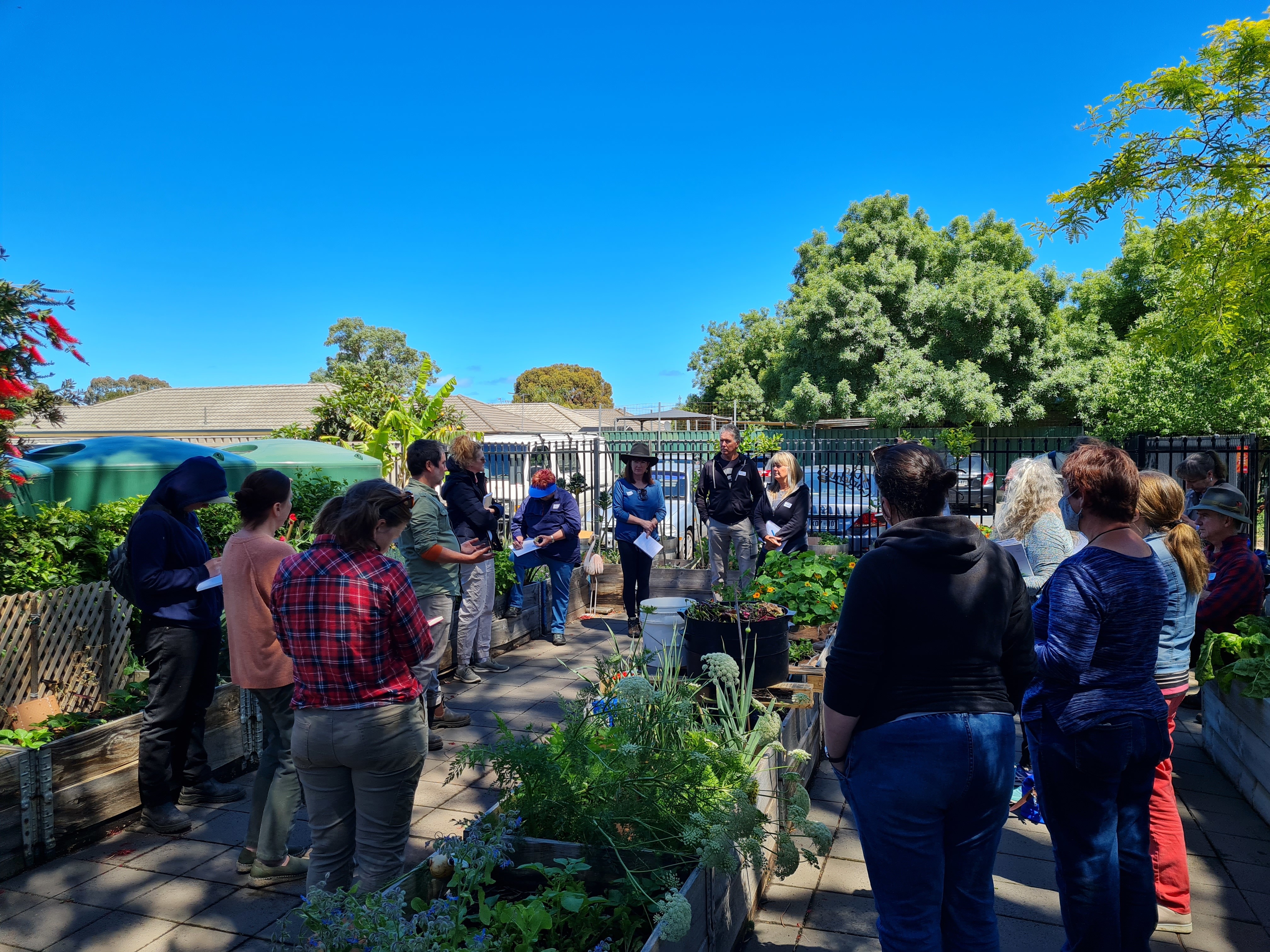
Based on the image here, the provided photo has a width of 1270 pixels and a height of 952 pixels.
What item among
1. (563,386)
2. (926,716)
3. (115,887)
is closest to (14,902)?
(115,887)

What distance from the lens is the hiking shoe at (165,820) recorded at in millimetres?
4012

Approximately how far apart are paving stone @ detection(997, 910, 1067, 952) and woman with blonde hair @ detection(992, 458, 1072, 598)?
1383 mm

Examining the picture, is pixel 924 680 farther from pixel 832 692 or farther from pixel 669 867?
pixel 669 867

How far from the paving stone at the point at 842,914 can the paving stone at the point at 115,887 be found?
112 inches

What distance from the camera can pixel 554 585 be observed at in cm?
798

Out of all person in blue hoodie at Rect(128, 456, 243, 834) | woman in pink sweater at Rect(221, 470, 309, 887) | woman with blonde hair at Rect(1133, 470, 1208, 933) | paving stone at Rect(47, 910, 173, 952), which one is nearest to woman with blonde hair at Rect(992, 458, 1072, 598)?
woman with blonde hair at Rect(1133, 470, 1208, 933)

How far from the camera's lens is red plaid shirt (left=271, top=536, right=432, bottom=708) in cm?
270

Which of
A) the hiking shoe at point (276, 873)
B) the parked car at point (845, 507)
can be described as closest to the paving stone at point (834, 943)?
the hiking shoe at point (276, 873)

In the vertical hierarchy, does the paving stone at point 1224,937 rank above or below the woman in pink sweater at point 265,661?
below

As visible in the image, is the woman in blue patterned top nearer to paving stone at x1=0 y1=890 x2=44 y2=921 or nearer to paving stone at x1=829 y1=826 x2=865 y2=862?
paving stone at x1=829 y1=826 x2=865 y2=862

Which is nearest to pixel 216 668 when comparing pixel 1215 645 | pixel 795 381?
pixel 1215 645

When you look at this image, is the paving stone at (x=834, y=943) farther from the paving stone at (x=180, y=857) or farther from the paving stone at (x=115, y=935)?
the paving stone at (x=180, y=857)

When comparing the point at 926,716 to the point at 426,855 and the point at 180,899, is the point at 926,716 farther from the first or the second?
the point at 180,899

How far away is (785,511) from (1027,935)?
4960 millimetres
